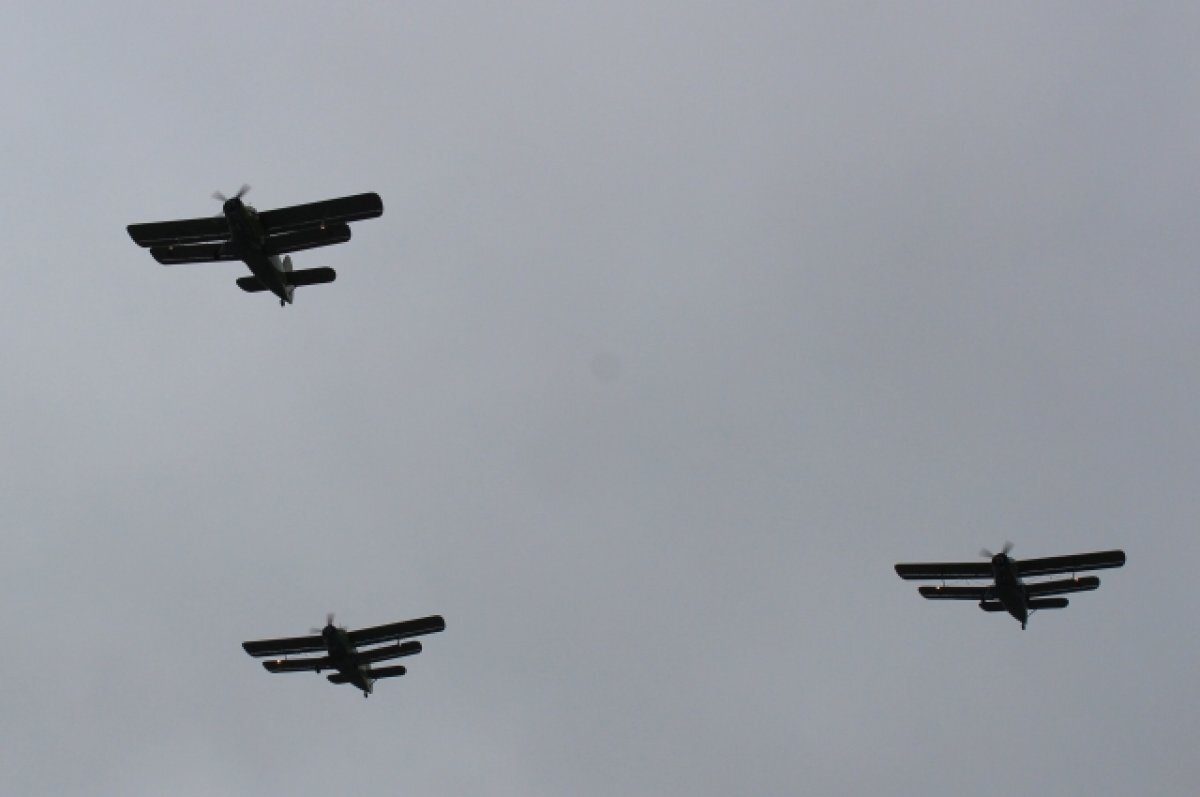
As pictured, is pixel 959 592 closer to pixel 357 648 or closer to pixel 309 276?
pixel 357 648

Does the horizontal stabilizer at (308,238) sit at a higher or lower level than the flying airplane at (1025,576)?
higher

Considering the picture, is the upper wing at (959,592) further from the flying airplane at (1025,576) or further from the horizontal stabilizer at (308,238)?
the horizontal stabilizer at (308,238)

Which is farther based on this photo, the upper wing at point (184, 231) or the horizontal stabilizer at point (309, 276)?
the horizontal stabilizer at point (309, 276)

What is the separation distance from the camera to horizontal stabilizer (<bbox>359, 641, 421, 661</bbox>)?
49.0 m

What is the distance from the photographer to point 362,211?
40344 mm

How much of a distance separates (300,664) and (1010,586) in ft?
90.0

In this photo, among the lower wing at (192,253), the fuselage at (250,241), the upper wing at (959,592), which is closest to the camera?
the fuselage at (250,241)

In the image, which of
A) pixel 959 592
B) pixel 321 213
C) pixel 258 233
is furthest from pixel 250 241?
pixel 959 592

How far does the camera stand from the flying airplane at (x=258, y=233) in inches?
1578

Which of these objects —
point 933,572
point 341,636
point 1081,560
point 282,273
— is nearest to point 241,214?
point 282,273

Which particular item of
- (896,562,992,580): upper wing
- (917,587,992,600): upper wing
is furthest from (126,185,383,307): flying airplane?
(917,587,992,600): upper wing

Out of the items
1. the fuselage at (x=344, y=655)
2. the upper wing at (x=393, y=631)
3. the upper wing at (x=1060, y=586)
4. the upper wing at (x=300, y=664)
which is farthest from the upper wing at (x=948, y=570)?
the upper wing at (x=300, y=664)

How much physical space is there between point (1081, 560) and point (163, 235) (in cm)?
3503

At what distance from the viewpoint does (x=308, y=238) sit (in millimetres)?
40844
